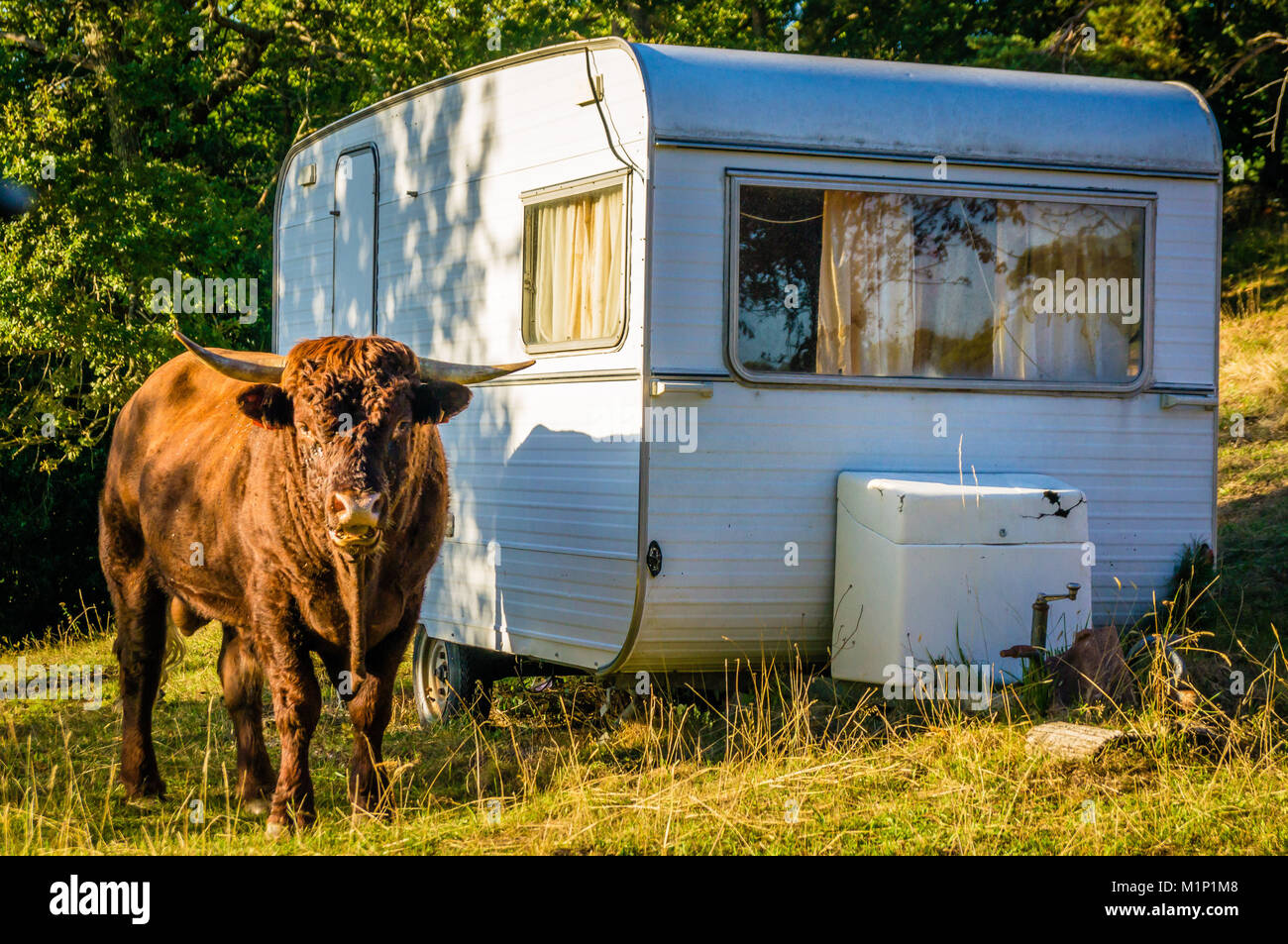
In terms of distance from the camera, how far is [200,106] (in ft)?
67.1

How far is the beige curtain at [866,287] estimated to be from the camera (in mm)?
6680

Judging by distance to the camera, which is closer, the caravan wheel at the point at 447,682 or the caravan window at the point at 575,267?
the caravan window at the point at 575,267

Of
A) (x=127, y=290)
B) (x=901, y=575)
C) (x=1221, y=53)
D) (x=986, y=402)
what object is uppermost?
(x=1221, y=53)

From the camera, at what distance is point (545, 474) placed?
7113 millimetres

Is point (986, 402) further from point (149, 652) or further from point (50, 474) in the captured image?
point (50, 474)

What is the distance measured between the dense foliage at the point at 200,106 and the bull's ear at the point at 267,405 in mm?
7953

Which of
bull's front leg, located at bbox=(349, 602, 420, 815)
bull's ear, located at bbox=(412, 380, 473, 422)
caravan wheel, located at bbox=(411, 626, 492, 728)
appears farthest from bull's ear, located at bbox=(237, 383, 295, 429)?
caravan wheel, located at bbox=(411, 626, 492, 728)

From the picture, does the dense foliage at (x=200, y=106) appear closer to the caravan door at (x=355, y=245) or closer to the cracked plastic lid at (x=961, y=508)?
the caravan door at (x=355, y=245)

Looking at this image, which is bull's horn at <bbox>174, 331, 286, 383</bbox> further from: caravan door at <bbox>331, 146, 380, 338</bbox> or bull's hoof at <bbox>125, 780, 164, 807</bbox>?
caravan door at <bbox>331, 146, 380, 338</bbox>

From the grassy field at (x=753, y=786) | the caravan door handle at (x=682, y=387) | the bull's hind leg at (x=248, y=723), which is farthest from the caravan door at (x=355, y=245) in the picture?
the caravan door handle at (x=682, y=387)

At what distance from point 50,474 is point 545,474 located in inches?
433

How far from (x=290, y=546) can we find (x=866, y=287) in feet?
9.87
